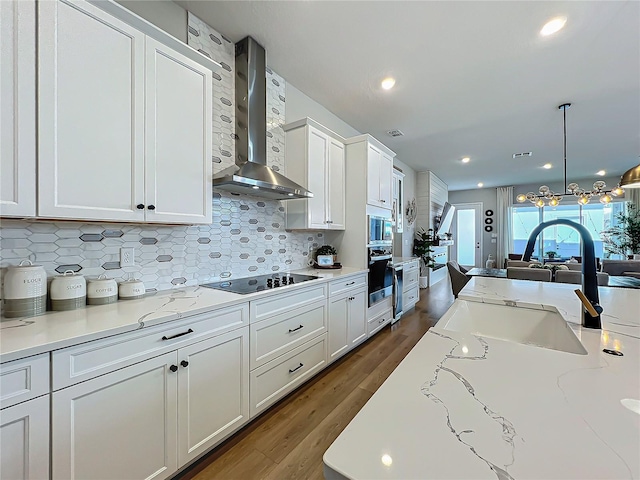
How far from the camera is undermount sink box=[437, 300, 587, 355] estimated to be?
125 cm

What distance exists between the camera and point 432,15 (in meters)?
2.02

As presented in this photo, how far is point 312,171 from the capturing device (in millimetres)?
2814

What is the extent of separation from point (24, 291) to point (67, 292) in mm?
150

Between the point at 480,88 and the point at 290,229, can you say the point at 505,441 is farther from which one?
the point at 480,88

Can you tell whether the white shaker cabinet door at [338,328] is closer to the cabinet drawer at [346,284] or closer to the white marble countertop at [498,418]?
the cabinet drawer at [346,284]

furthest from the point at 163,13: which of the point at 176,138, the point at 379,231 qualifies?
the point at 379,231

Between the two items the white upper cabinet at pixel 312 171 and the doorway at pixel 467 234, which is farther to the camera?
the doorway at pixel 467 234

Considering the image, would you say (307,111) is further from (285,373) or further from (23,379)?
(23,379)

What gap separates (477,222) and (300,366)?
8.80m

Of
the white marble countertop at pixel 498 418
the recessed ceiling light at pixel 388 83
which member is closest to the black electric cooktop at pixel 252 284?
the white marble countertop at pixel 498 418

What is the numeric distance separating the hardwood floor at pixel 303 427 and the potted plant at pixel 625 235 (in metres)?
7.15

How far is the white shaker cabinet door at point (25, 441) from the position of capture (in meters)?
0.91

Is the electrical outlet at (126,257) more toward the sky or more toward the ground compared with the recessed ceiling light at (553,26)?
more toward the ground

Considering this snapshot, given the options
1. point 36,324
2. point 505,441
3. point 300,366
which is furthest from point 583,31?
point 36,324
